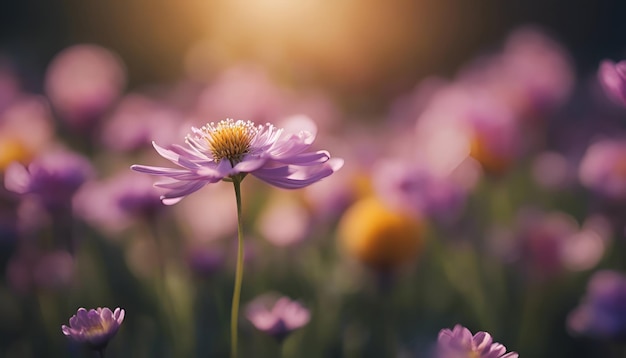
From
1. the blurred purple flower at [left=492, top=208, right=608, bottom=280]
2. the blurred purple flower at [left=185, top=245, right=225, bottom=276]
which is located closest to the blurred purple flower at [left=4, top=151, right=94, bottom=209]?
the blurred purple flower at [left=185, top=245, right=225, bottom=276]

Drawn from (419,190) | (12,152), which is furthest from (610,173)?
(12,152)

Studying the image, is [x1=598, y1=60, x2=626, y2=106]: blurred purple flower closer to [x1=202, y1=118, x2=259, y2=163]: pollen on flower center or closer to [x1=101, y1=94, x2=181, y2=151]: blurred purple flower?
[x1=202, y1=118, x2=259, y2=163]: pollen on flower center

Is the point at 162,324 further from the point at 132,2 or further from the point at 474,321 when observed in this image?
the point at 132,2

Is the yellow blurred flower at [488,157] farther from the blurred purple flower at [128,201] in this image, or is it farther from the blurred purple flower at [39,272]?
the blurred purple flower at [39,272]

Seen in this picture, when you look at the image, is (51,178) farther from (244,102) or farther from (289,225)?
(244,102)

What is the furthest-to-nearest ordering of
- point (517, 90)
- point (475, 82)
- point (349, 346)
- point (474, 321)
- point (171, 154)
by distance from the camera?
1. point (475, 82)
2. point (517, 90)
3. point (474, 321)
4. point (349, 346)
5. point (171, 154)

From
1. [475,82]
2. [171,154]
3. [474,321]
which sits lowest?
[474,321]

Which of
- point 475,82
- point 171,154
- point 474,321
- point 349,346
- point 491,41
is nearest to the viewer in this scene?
point 171,154

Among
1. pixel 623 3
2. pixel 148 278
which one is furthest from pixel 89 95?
pixel 623 3
